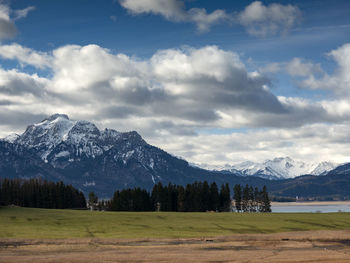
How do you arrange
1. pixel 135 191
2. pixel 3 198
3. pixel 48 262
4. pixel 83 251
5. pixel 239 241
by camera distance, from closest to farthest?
pixel 48 262, pixel 83 251, pixel 239 241, pixel 3 198, pixel 135 191

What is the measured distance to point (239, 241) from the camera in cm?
6431

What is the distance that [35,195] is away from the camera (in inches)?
6654

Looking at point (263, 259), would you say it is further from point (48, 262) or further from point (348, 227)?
point (348, 227)

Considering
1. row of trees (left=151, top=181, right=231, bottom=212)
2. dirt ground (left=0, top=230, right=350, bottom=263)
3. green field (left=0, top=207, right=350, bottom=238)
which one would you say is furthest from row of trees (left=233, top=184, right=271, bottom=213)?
dirt ground (left=0, top=230, right=350, bottom=263)

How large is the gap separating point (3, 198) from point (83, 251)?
117366 mm

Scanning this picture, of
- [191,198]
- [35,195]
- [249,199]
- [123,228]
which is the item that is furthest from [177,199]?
[123,228]

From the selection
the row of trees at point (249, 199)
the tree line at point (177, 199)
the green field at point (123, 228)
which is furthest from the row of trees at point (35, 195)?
the green field at point (123, 228)

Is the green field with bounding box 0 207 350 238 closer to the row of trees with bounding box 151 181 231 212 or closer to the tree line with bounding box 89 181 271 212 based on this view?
the tree line with bounding box 89 181 271 212

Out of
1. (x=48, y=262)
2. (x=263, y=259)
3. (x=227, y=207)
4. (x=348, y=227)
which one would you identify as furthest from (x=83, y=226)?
(x=227, y=207)

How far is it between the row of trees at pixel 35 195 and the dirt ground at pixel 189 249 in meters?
108

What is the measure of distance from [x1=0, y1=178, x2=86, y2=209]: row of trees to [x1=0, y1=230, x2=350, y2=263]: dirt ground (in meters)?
108

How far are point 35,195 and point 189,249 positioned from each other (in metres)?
126

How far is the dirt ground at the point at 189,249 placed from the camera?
A: 4884 cm

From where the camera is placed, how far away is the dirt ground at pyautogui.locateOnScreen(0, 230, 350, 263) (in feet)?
160
